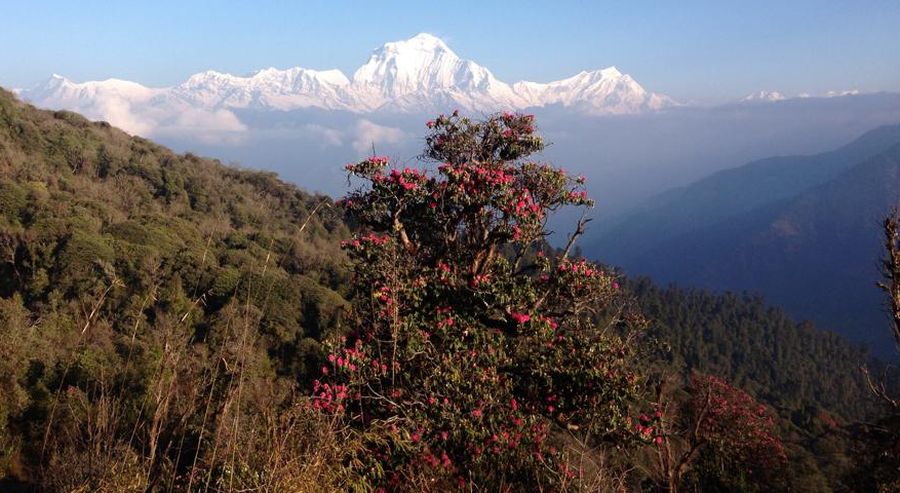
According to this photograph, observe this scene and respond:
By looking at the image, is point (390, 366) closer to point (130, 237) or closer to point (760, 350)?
point (130, 237)

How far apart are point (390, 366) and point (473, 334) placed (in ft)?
3.60

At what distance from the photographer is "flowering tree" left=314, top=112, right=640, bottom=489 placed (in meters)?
5.96

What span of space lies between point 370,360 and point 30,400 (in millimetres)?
11085

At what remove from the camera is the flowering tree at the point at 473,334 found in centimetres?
596

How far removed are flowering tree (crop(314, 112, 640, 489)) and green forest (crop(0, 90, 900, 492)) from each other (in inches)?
1.1

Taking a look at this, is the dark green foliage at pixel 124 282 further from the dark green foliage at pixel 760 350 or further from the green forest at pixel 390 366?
the dark green foliage at pixel 760 350

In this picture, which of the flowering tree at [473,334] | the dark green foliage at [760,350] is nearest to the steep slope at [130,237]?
the flowering tree at [473,334]

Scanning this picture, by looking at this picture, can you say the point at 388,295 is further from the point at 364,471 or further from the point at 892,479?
the point at 892,479

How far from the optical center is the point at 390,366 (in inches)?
254

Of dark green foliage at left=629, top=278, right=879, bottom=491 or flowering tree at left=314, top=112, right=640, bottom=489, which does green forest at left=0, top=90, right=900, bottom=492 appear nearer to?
flowering tree at left=314, top=112, right=640, bottom=489

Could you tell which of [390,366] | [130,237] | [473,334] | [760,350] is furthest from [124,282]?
[760,350]

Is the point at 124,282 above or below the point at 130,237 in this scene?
above

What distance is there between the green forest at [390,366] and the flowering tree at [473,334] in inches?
1.1

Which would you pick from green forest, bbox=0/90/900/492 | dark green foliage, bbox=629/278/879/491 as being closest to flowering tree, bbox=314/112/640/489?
green forest, bbox=0/90/900/492
